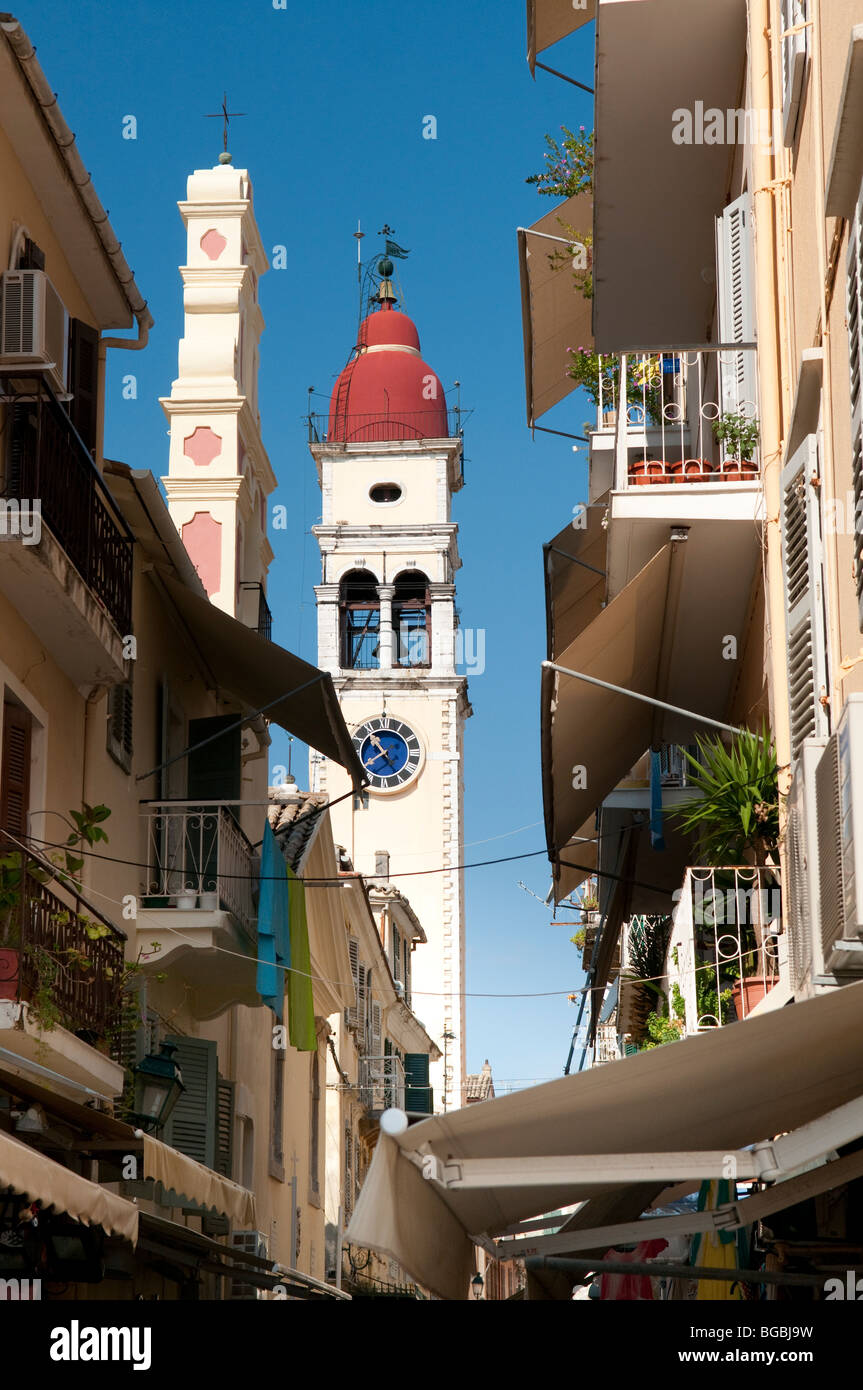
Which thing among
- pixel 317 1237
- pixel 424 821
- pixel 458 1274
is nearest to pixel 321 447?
pixel 424 821

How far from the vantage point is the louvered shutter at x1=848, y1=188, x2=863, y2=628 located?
6137 mm

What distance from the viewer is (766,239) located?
11203 millimetres

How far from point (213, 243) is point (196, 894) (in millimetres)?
9853

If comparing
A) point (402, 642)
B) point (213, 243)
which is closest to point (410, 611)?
point (402, 642)

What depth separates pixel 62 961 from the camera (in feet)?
36.6

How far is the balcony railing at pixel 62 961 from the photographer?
1020 centimetres

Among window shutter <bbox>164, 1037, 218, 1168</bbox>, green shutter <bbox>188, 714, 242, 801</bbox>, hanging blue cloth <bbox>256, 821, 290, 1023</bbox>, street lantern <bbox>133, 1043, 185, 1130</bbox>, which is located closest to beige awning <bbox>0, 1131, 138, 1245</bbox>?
street lantern <bbox>133, 1043, 185, 1130</bbox>

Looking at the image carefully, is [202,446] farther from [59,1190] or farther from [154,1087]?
[59,1190]

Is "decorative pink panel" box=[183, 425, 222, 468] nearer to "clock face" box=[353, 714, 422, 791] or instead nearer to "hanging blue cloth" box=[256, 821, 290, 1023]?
"hanging blue cloth" box=[256, 821, 290, 1023]

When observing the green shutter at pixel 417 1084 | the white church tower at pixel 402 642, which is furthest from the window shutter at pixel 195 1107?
the white church tower at pixel 402 642

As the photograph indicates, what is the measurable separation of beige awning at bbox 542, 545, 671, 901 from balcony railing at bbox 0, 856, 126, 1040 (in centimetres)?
331
